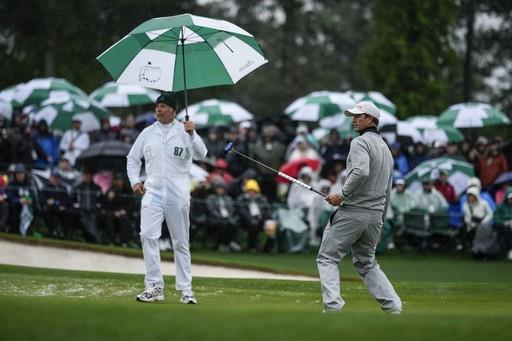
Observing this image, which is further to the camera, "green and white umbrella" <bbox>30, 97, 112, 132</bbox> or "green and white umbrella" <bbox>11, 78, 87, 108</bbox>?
"green and white umbrella" <bbox>11, 78, 87, 108</bbox>

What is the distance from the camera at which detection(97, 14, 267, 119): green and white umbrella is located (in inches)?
468

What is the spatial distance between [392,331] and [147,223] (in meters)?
4.07

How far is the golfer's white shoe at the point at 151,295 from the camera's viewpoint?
36.3 feet

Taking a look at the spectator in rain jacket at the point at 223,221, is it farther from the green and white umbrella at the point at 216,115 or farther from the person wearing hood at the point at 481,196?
the green and white umbrella at the point at 216,115

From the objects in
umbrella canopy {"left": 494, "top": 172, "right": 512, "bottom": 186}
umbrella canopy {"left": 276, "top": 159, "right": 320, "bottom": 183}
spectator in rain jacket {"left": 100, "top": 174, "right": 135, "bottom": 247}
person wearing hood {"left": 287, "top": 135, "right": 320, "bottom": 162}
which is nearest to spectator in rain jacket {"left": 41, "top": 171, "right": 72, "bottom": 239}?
spectator in rain jacket {"left": 100, "top": 174, "right": 135, "bottom": 247}

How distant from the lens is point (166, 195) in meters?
11.3

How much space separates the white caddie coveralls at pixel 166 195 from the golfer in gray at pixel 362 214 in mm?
1592

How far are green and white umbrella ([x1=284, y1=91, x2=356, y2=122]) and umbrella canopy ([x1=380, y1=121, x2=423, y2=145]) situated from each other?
4.30ft

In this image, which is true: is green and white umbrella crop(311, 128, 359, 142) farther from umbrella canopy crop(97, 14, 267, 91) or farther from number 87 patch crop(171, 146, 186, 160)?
number 87 patch crop(171, 146, 186, 160)

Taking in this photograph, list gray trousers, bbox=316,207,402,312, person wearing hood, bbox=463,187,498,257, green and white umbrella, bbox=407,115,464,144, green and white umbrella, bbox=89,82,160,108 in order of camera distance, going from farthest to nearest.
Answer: green and white umbrella, bbox=89,82,160,108
green and white umbrella, bbox=407,115,464,144
person wearing hood, bbox=463,187,498,257
gray trousers, bbox=316,207,402,312

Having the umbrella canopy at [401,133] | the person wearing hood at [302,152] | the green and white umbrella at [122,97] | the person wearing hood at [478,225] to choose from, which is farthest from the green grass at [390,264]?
the green and white umbrella at [122,97]

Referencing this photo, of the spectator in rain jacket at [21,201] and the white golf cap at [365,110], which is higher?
the white golf cap at [365,110]

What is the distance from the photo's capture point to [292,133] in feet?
89.1

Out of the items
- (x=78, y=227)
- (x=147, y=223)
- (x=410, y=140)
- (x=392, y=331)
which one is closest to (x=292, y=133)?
(x=410, y=140)
